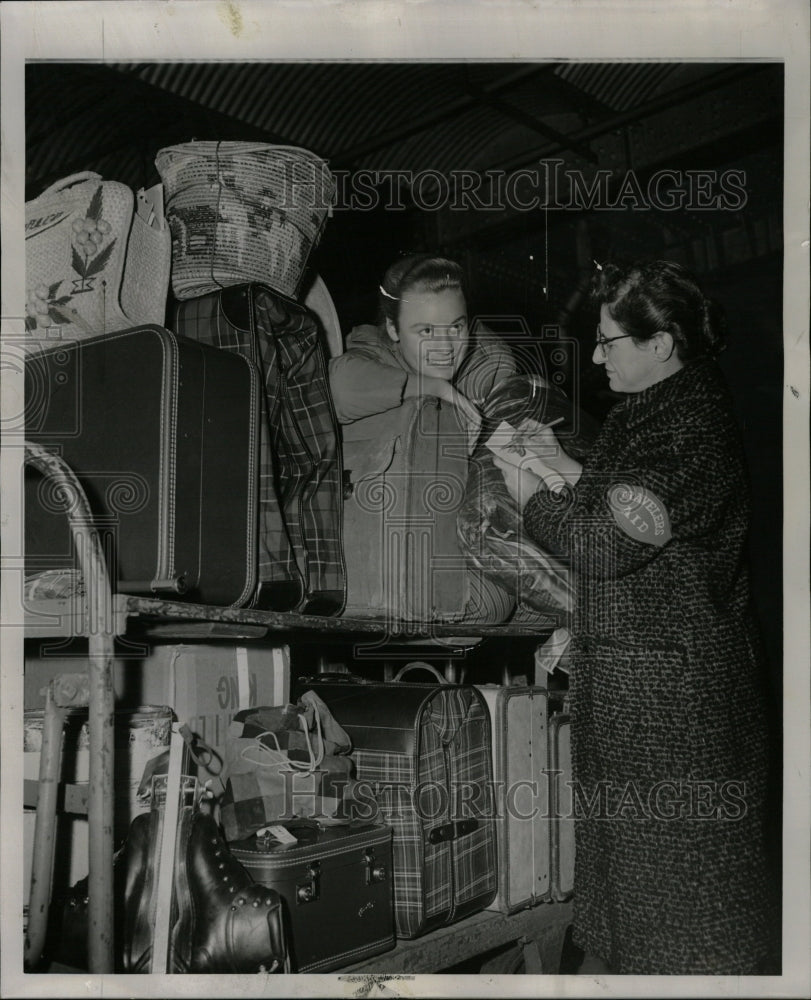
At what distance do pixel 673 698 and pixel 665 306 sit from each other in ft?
3.32

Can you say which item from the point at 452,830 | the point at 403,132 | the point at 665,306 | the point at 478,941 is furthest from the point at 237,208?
the point at 478,941

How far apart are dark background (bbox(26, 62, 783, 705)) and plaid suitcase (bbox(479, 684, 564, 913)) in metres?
0.72

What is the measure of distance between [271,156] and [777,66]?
4.13 feet

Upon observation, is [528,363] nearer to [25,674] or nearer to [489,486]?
[489,486]

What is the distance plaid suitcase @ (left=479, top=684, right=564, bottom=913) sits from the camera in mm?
2752

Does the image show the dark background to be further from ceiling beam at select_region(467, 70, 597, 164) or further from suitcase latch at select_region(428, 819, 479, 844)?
suitcase latch at select_region(428, 819, 479, 844)

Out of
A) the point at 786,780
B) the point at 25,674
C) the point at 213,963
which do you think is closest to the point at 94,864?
the point at 213,963

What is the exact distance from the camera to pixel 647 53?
237cm

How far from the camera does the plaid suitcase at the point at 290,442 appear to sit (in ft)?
7.91

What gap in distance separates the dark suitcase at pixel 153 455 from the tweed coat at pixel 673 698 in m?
0.82

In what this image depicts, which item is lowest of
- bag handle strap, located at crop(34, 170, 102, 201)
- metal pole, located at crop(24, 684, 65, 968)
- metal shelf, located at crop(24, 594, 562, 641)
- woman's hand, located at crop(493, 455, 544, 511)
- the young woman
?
metal pole, located at crop(24, 684, 65, 968)

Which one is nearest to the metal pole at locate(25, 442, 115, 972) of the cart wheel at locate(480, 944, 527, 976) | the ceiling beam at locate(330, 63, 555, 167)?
the cart wheel at locate(480, 944, 527, 976)

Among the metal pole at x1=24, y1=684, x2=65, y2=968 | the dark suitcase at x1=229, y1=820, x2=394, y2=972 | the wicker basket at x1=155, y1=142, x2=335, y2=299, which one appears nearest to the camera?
the metal pole at x1=24, y1=684, x2=65, y2=968

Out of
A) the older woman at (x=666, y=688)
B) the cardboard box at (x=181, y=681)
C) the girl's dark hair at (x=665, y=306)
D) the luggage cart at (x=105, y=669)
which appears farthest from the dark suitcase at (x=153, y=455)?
the girl's dark hair at (x=665, y=306)
